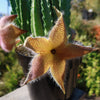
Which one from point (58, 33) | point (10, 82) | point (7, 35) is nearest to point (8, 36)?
point (7, 35)

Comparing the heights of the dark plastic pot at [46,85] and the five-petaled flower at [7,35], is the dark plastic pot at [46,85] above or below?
below

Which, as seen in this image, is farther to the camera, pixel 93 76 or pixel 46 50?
pixel 93 76

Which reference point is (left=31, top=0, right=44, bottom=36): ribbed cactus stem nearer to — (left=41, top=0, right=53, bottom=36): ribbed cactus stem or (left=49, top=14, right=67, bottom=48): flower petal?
(left=41, top=0, right=53, bottom=36): ribbed cactus stem

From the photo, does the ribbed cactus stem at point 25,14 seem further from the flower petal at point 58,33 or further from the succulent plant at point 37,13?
the flower petal at point 58,33

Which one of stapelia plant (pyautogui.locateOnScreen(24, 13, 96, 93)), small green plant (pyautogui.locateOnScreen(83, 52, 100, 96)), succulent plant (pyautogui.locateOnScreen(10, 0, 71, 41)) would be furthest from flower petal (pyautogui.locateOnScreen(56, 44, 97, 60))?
small green plant (pyautogui.locateOnScreen(83, 52, 100, 96))

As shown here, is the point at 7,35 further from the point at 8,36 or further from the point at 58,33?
the point at 58,33

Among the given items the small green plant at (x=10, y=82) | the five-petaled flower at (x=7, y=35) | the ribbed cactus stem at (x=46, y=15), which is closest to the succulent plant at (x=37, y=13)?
the ribbed cactus stem at (x=46, y=15)
